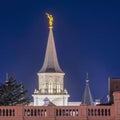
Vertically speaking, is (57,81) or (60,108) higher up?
(57,81)

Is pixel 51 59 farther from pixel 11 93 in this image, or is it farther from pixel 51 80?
pixel 11 93

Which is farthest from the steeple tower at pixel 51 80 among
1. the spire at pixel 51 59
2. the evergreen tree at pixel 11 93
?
the evergreen tree at pixel 11 93

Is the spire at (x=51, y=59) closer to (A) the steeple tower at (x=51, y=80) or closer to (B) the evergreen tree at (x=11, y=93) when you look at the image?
(A) the steeple tower at (x=51, y=80)

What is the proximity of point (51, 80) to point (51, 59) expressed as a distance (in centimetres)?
324

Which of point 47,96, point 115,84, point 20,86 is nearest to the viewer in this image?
point 115,84

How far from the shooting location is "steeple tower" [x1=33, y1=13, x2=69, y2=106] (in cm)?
12912

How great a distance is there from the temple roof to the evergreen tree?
140ft

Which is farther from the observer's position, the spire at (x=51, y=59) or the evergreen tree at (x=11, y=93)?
the spire at (x=51, y=59)

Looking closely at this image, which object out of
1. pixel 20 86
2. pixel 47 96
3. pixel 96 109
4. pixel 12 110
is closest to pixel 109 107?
pixel 96 109

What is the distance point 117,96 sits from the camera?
50906 millimetres

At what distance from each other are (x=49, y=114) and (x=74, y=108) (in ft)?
5.20

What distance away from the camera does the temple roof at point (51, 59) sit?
130750 mm

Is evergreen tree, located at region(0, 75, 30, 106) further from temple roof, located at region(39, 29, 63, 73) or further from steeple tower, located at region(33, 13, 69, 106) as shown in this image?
temple roof, located at region(39, 29, 63, 73)

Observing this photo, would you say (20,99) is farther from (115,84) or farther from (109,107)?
(109,107)
